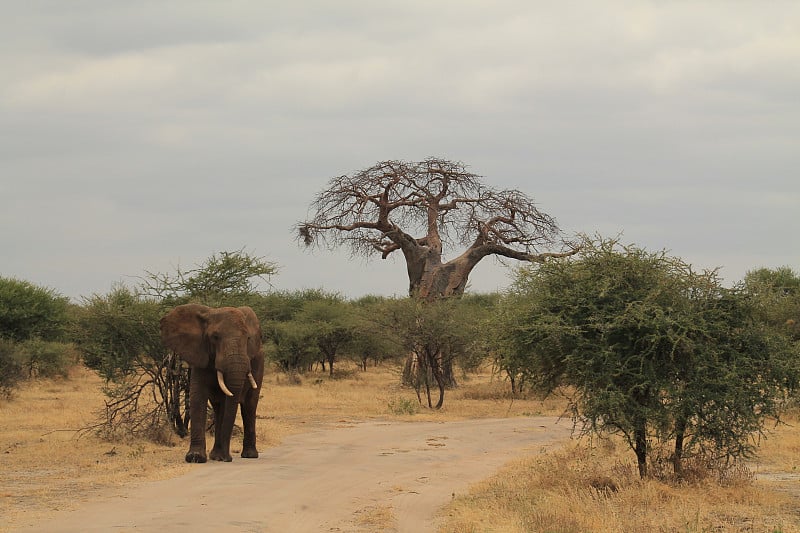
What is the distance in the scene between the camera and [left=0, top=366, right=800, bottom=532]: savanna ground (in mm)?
10281

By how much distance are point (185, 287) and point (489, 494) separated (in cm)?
928

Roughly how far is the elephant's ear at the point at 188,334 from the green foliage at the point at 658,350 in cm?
523

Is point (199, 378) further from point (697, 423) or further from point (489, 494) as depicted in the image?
point (697, 423)

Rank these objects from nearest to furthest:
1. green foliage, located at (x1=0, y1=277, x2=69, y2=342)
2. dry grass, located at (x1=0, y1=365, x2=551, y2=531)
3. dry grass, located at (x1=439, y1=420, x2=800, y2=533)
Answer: dry grass, located at (x1=439, y1=420, x2=800, y2=533), dry grass, located at (x1=0, y1=365, x2=551, y2=531), green foliage, located at (x1=0, y1=277, x2=69, y2=342)

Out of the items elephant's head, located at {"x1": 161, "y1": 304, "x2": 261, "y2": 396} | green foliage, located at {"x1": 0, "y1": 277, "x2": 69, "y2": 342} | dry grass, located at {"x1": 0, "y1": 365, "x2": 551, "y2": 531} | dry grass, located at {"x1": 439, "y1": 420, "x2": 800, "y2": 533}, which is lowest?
dry grass, located at {"x1": 439, "y1": 420, "x2": 800, "y2": 533}

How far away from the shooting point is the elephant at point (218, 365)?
48.2ft

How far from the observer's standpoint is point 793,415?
22.7 metres

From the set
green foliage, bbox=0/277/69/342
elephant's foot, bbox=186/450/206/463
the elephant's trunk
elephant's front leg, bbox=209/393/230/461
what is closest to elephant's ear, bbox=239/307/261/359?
the elephant's trunk

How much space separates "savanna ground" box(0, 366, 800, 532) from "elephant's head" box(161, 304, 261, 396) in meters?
1.59

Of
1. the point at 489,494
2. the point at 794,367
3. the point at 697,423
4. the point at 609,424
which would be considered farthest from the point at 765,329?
the point at 489,494

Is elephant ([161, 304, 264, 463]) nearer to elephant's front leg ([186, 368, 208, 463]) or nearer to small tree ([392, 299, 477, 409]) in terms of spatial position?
elephant's front leg ([186, 368, 208, 463])

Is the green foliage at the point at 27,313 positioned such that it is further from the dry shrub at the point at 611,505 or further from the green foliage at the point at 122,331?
the dry shrub at the point at 611,505

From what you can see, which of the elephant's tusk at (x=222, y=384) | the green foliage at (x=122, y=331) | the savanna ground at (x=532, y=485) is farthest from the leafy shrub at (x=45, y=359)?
the elephant's tusk at (x=222, y=384)

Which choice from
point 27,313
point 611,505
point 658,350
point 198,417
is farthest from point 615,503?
point 27,313
